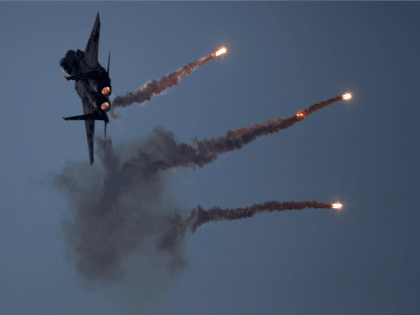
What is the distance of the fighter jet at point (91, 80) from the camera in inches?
1777

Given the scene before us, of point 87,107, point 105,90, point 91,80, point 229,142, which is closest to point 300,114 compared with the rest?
point 229,142

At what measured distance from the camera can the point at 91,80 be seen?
4666 centimetres

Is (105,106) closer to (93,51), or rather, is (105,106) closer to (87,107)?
(87,107)

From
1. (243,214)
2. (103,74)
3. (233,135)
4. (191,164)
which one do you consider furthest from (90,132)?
(243,214)

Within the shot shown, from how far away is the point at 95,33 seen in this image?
5656cm

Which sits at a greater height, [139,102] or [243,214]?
[139,102]

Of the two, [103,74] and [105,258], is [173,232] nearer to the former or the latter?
[105,258]

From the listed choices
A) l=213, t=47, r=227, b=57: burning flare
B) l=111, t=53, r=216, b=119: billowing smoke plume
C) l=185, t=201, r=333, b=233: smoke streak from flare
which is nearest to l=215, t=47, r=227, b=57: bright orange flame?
l=213, t=47, r=227, b=57: burning flare

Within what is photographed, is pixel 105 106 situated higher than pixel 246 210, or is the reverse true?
pixel 105 106

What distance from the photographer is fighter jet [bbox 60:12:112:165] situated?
45.1m

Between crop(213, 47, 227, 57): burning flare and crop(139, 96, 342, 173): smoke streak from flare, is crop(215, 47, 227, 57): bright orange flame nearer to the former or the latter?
crop(213, 47, 227, 57): burning flare

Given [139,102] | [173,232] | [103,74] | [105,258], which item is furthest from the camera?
[105,258]

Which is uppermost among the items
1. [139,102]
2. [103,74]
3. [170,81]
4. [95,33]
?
[95,33]

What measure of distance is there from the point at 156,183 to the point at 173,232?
14828mm
